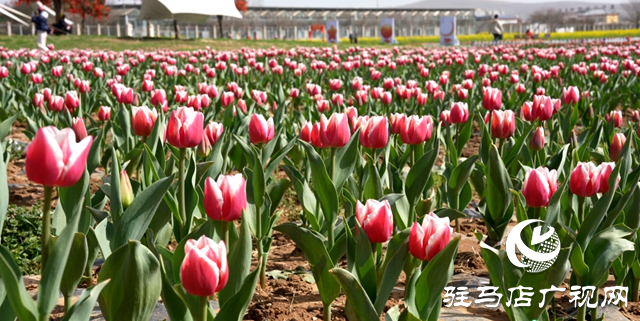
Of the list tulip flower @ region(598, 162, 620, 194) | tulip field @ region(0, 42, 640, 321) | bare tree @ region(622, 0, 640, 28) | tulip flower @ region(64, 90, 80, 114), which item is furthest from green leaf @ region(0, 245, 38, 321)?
bare tree @ region(622, 0, 640, 28)

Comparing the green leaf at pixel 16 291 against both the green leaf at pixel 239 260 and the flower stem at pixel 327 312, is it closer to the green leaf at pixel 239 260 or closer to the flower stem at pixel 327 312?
the green leaf at pixel 239 260

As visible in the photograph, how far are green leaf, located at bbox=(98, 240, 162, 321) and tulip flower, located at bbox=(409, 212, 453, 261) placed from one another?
68 centimetres

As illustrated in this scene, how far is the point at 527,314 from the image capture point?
2.06 metres

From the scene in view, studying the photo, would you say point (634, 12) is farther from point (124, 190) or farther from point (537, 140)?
point (124, 190)

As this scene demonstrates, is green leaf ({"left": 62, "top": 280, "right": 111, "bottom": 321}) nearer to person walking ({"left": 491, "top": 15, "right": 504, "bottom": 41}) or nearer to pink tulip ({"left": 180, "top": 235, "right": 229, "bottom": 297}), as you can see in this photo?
pink tulip ({"left": 180, "top": 235, "right": 229, "bottom": 297})

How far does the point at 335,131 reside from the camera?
2.63m

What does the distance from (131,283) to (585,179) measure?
1.68 m

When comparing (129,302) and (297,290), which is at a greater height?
(129,302)

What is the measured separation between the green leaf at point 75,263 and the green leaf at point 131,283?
87mm

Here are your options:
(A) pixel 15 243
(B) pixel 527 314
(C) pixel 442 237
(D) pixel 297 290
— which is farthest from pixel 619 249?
(A) pixel 15 243

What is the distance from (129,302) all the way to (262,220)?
1.18 metres

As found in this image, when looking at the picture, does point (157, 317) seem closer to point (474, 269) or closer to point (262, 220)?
point (262, 220)

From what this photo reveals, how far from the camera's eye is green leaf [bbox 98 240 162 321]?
1.55 meters

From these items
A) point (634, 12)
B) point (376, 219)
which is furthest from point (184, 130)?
point (634, 12)
